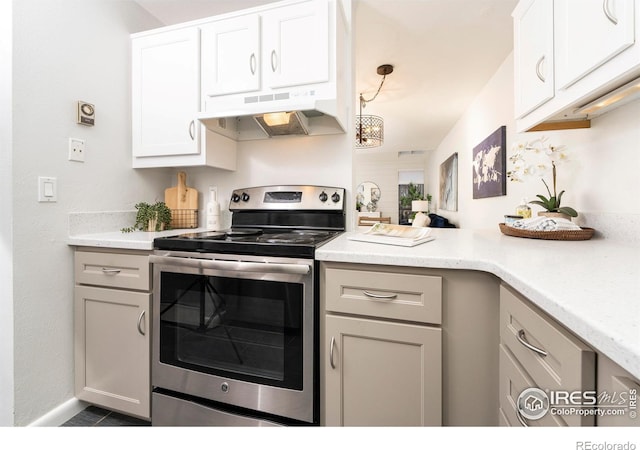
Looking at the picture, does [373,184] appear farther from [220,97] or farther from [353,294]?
[353,294]

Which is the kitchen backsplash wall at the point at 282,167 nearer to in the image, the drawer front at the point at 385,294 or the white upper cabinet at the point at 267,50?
the white upper cabinet at the point at 267,50

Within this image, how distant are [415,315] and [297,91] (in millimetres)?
1236

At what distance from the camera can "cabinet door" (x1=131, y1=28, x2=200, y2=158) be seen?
1.68 metres

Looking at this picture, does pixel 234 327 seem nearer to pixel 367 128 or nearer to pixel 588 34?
pixel 588 34

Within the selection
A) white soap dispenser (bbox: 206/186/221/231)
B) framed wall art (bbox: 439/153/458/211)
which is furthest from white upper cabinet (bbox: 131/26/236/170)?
framed wall art (bbox: 439/153/458/211)

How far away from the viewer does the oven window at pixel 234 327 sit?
1.11 m

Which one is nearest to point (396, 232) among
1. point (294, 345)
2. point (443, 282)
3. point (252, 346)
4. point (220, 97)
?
point (443, 282)

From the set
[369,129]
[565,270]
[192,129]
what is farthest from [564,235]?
[369,129]

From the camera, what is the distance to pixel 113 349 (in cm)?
138

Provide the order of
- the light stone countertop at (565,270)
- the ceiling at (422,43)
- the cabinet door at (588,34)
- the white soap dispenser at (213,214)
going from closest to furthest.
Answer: the light stone countertop at (565,270), the cabinet door at (588,34), the white soap dispenser at (213,214), the ceiling at (422,43)

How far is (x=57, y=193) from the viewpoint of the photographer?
1446 mm

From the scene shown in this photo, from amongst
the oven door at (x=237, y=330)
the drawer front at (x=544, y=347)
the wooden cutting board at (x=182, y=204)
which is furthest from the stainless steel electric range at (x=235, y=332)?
the wooden cutting board at (x=182, y=204)

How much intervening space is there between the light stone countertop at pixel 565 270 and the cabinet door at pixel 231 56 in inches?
43.4

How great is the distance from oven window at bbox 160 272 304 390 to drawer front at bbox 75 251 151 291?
12 centimetres
